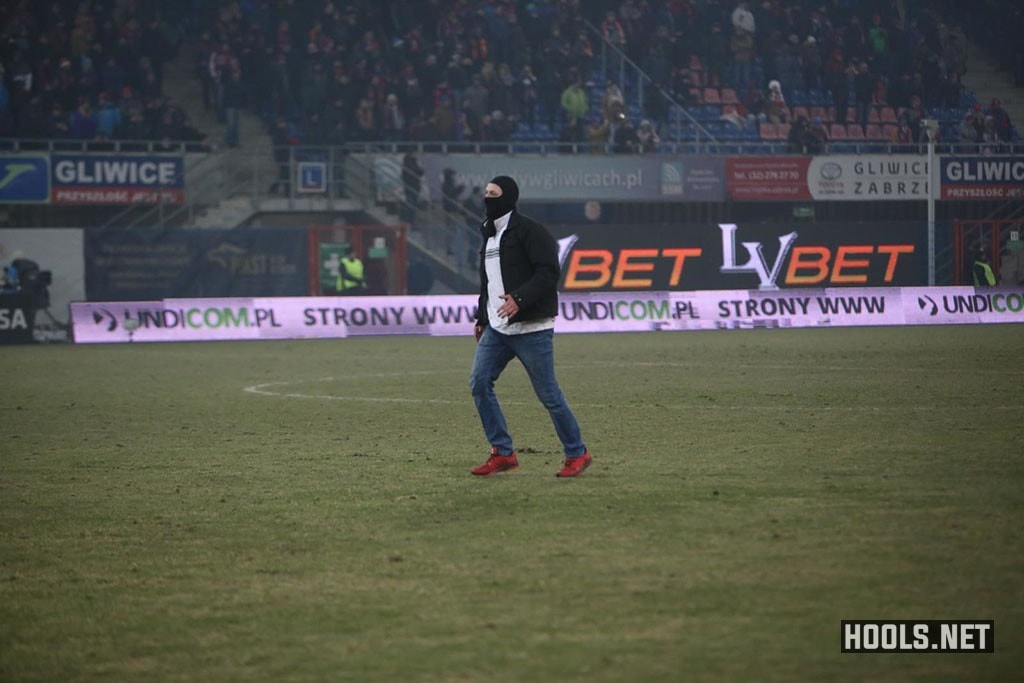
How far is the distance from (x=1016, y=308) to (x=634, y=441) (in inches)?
920

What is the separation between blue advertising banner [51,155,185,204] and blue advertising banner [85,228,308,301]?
49.7 inches

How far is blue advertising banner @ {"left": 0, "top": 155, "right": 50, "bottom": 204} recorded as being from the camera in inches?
1276

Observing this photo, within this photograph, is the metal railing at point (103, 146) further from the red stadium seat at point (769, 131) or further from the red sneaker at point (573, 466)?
the red sneaker at point (573, 466)

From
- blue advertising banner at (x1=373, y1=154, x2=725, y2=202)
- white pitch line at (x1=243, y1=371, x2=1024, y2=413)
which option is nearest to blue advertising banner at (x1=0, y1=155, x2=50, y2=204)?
blue advertising banner at (x1=373, y1=154, x2=725, y2=202)

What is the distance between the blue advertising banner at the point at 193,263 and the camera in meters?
32.7

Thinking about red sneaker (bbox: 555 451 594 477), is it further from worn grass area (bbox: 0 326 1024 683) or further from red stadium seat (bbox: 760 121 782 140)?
red stadium seat (bbox: 760 121 782 140)

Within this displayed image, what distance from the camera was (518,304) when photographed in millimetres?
9977

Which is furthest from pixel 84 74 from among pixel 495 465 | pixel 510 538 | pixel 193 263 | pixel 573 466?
pixel 510 538

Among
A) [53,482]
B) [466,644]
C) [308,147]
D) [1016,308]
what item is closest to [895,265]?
[1016,308]

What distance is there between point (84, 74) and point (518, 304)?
89.9 ft

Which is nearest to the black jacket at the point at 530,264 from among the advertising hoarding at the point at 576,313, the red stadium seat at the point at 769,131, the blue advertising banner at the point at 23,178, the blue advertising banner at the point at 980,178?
the advertising hoarding at the point at 576,313

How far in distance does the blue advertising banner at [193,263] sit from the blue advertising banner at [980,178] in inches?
695

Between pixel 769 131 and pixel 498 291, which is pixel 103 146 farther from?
pixel 498 291

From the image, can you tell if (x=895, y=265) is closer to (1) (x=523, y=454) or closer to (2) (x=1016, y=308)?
(2) (x=1016, y=308)
